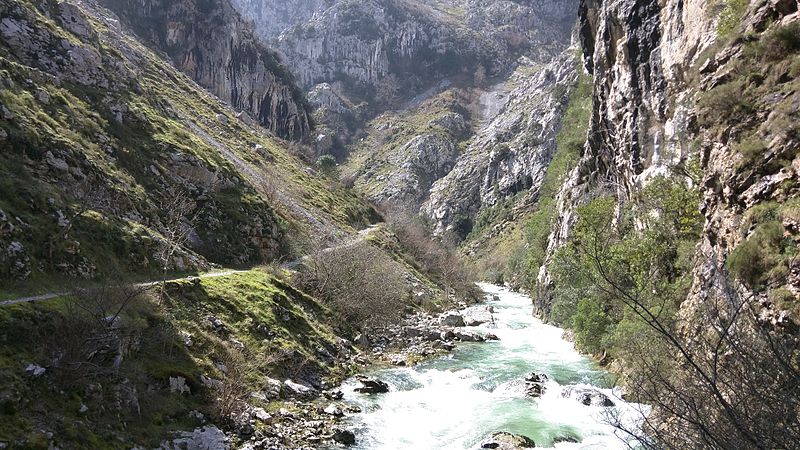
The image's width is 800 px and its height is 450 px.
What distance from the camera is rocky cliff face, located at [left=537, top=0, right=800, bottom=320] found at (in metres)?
19.6

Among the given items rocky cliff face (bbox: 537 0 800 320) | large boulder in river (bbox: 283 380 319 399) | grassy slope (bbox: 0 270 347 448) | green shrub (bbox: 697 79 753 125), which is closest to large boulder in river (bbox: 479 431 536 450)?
rocky cliff face (bbox: 537 0 800 320)

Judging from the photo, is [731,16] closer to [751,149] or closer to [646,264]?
[751,149]

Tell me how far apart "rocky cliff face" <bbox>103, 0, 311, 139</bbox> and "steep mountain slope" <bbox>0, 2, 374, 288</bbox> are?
55.4 metres

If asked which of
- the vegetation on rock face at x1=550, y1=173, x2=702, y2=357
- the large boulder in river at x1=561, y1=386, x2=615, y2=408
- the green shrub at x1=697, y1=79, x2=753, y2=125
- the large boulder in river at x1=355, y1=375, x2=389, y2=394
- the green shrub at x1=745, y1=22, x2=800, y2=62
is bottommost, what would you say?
the large boulder in river at x1=355, y1=375, x2=389, y2=394

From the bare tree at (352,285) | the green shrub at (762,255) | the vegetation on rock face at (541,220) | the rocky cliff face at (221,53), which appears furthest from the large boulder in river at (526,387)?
the rocky cliff face at (221,53)

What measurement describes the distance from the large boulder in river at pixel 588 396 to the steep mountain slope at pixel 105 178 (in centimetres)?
2465

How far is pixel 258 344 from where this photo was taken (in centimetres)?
2862

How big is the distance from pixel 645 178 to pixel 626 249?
10510mm

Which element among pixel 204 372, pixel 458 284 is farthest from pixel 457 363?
pixel 458 284

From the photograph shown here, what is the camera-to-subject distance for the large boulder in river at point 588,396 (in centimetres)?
2470

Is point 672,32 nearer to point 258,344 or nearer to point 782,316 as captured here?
point 782,316

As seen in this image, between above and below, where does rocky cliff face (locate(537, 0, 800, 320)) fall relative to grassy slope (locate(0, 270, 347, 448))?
above

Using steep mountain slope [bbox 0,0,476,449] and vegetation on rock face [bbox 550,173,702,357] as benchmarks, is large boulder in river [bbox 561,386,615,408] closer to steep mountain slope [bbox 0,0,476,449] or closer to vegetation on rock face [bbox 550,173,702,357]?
vegetation on rock face [bbox 550,173,702,357]

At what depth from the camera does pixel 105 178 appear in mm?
34094
